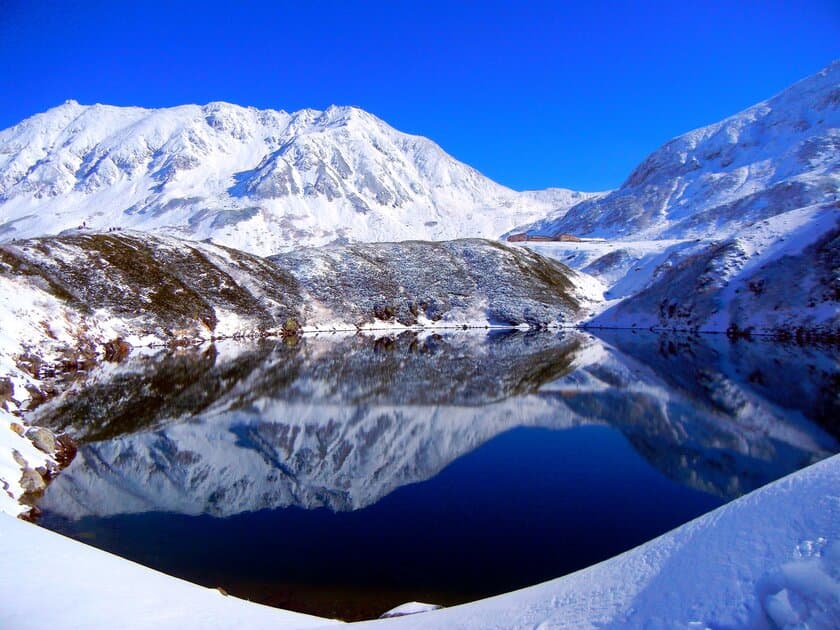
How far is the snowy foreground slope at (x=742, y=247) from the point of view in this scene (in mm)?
63344

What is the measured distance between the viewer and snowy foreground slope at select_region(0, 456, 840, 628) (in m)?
4.20

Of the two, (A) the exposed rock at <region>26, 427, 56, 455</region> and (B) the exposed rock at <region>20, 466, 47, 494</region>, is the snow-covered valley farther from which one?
(A) the exposed rock at <region>26, 427, 56, 455</region>

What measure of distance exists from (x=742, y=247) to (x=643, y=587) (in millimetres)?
80989

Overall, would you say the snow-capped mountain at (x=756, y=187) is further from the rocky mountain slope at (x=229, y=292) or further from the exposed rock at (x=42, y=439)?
the exposed rock at (x=42, y=439)

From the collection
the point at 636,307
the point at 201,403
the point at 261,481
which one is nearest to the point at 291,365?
the point at 201,403

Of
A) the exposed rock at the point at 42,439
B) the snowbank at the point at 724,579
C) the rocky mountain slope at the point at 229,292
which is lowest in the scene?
the snowbank at the point at 724,579

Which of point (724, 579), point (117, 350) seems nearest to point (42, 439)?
point (724, 579)

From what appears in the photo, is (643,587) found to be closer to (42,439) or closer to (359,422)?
(359,422)

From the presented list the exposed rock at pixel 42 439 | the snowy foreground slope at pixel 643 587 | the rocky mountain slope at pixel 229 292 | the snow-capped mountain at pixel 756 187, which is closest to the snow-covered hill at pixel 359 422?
the exposed rock at pixel 42 439

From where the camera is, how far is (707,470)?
18266mm

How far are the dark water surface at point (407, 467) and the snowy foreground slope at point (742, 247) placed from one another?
28546mm

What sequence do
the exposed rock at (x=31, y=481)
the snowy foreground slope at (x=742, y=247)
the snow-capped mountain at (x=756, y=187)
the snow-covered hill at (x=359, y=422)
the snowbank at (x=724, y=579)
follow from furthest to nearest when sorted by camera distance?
1. the snow-capped mountain at (x=756, y=187)
2. the snowy foreground slope at (x=742, y=247)
3. the snow-covered hill at (x=359, y=422)
4. the exposed rock at (x=31, y=481)
5. the snowbank at (x=724, y=579)

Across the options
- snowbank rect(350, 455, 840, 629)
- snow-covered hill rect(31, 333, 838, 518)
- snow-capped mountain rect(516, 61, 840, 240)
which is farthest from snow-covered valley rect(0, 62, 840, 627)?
snow-capped mountain rect(516, 61, 840, 240)

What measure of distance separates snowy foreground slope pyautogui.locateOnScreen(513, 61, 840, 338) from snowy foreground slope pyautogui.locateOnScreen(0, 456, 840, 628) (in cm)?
6436
